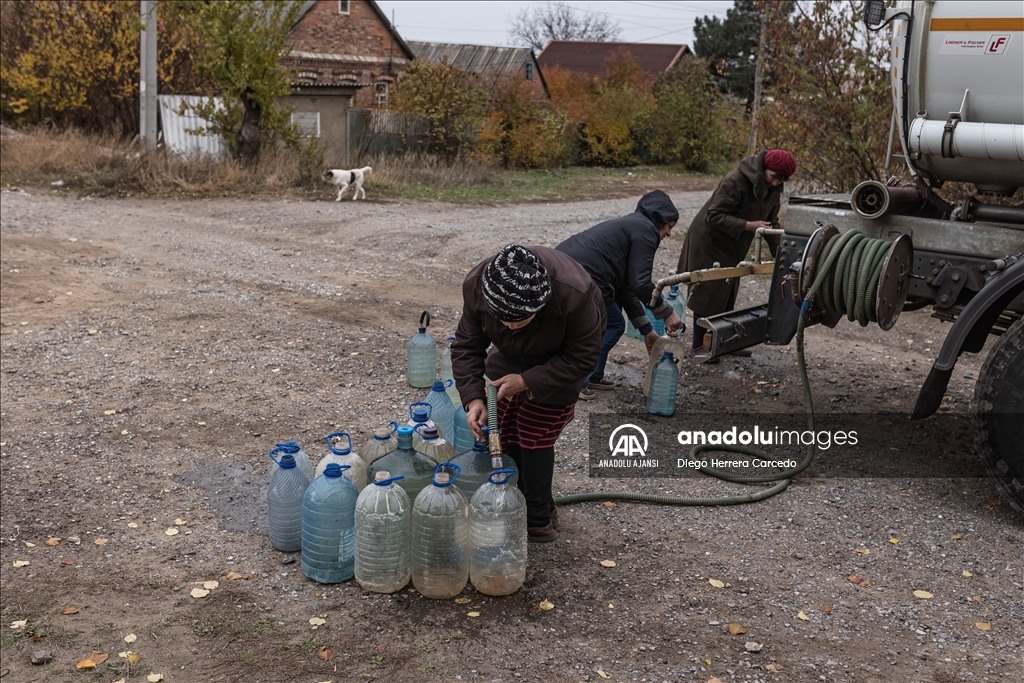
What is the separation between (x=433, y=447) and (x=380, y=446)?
0.29 m

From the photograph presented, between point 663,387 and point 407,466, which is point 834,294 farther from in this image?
point 407,466

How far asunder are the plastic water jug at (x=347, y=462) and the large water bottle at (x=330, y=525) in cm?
9

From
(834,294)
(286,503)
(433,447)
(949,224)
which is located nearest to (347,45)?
(834,294)

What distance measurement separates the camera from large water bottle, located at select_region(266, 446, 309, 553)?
14.5ft

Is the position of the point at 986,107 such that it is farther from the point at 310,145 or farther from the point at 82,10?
the point at 82,10

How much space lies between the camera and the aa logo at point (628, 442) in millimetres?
5941

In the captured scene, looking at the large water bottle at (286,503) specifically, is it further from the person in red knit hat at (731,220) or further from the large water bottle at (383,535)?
the person in red knit hat at (731,220)

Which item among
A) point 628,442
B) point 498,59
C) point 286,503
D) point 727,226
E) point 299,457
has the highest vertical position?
point 498,59

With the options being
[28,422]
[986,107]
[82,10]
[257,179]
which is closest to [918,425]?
[986,107]

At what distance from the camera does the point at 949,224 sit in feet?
17.1

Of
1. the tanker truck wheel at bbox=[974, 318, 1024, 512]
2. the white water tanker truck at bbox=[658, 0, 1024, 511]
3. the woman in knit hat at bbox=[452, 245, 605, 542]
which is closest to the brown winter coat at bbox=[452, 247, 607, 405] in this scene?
the woman in knit hat at bbox=[452, 245, 605, 542]

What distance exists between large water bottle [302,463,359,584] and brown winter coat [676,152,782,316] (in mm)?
3897

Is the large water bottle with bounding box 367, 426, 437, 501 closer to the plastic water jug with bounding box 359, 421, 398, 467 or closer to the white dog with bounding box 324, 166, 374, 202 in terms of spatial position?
the plastic water jug with bounding box 359, 421, 398, 467

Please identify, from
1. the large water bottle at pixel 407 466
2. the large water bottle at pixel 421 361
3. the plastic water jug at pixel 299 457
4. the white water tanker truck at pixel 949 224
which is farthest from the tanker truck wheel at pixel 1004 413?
the large water bottle at pixel 421 361
